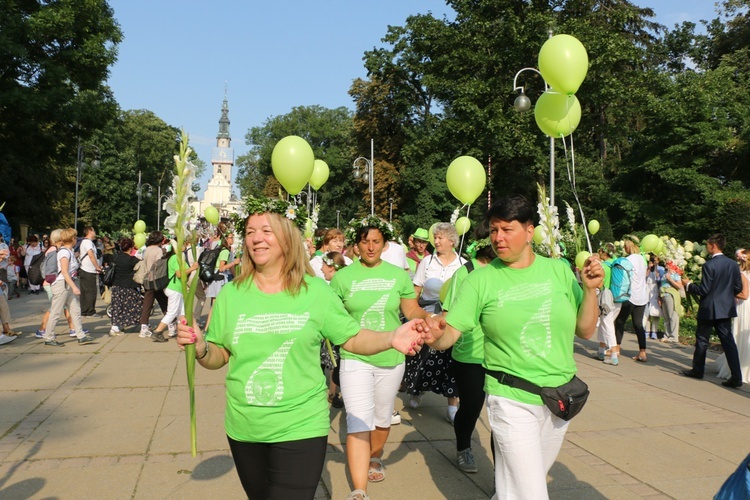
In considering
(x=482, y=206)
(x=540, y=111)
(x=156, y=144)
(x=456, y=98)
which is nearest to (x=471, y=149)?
(x=456, y=98)

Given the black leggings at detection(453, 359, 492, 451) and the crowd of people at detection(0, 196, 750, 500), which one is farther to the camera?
the black leggings at detection(453, 359, 492, 451)

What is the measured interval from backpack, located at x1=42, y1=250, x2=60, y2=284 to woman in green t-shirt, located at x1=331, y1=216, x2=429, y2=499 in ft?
22.4

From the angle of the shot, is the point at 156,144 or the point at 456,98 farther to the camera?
the point at 156,144

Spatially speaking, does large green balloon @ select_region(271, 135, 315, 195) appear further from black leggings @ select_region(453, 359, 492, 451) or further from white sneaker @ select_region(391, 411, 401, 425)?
black leggings @ select_region(453, 359, 492, 451)

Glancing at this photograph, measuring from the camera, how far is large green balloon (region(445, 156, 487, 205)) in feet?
23.9

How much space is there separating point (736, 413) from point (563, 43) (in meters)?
4.32

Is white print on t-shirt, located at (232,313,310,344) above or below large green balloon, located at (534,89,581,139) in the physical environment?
below

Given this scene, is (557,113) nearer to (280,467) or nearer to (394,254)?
(394,254)

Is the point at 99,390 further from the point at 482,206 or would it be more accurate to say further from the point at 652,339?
the point at 482,206

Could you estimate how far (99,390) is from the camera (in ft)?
23.4

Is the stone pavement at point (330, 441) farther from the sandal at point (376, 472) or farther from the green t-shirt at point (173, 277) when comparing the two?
the green t-shirt at point (173, 277)

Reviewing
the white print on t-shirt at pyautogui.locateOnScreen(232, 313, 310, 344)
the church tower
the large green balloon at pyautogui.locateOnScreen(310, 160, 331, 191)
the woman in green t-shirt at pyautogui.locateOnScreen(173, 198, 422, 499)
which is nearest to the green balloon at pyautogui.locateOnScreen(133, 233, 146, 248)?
the large green balloon at pyautogui.locateOnScreen(310, 160, 331, 191)

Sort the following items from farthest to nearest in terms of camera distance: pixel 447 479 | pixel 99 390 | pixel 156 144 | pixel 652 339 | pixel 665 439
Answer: pixel 156 144 → pixel 652 339 → pixel 99 390 → pixel 665 439 → pixel 447 479

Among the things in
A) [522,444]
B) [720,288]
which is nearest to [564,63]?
[522,444]
